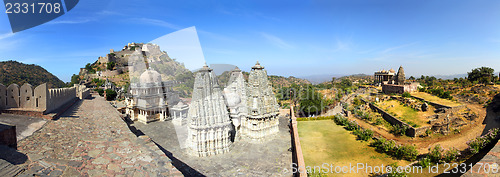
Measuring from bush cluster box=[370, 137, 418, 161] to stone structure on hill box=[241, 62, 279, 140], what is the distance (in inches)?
379

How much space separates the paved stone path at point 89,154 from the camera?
4699 mm

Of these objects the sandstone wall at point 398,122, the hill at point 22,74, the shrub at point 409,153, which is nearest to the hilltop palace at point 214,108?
the shrub at point 409,153

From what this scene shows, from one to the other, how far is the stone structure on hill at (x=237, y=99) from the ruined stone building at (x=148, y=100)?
937 cm

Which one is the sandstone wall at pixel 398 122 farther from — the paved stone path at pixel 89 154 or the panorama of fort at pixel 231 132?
the paved stone path at pixel 89 154

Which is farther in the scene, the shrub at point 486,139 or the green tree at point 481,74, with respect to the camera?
the green tree at point 481,74

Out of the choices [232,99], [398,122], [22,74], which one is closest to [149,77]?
[232,99]

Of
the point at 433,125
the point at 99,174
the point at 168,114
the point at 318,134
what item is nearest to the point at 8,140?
the point at 99,174

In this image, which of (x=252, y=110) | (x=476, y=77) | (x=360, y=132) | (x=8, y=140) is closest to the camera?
(x=8, y=140)

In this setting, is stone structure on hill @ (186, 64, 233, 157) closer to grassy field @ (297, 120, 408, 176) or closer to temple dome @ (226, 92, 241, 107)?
temple dome @ (226, 92, 241, 107)

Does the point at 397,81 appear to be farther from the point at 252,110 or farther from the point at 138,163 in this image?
the point at 138,163

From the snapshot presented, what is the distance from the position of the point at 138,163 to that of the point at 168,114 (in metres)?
20.4

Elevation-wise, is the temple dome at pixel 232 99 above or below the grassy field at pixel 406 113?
above

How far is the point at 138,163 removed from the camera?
548 centimetres

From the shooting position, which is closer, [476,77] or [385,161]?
[385,161]
